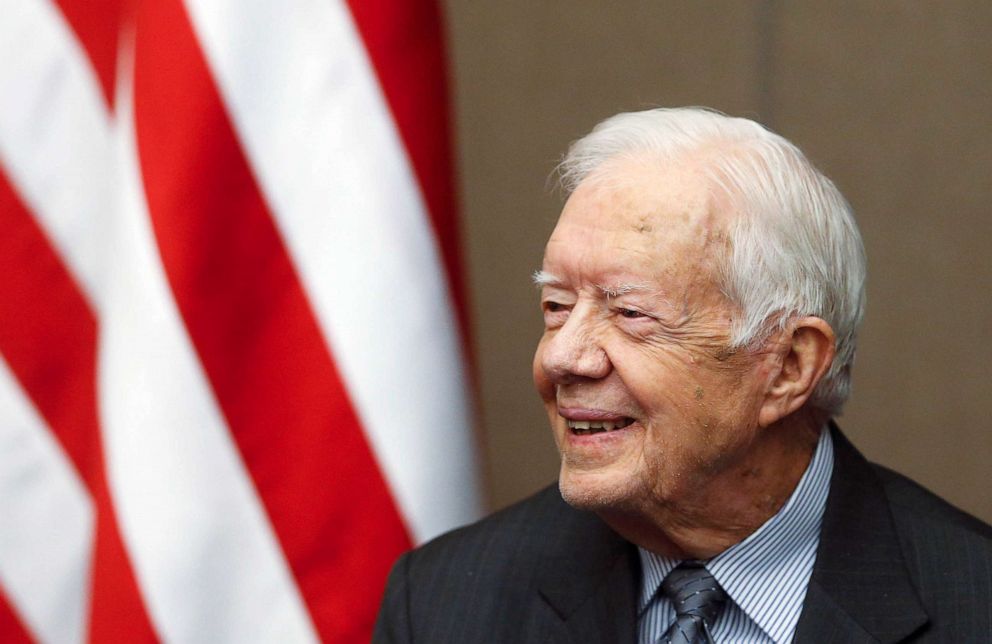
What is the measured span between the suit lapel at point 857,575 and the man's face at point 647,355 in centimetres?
20

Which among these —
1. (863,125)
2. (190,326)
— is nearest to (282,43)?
(190,326)

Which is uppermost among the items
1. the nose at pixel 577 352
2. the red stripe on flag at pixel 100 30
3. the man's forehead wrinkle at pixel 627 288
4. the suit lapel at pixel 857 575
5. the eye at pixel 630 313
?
the red stripe on flag at pixel 100 30

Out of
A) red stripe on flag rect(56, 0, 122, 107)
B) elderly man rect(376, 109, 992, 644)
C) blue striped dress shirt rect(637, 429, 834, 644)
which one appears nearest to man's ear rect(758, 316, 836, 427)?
elderly man rect(376, 109, 992, 644)

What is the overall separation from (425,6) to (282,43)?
0.71ft

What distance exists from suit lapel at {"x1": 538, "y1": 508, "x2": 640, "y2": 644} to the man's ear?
0.31 m

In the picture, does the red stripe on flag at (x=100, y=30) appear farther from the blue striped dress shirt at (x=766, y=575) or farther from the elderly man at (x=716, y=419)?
the blue striped dress shirt at (x=766, y=575)

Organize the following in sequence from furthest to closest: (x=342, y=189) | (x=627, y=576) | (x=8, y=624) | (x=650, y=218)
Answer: (x=8, y=624) < (x=342, y=189) < (x=627, y=576) < (x=650, y=218)

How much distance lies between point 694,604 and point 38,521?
3.57 ft

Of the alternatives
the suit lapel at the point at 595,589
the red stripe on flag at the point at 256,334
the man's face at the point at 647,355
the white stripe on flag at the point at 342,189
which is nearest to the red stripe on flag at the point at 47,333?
the red stripe on flag at the point at 256,334

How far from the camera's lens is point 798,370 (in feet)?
5.76

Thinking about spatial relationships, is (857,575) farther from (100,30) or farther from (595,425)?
(100,30)

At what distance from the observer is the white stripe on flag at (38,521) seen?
2199 millimetres

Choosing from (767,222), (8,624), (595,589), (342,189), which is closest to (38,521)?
(8,624)

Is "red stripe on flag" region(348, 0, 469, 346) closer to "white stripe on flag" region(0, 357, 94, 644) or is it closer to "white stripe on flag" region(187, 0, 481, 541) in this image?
"white stripe on flag" region(187, 0, 481, 541)
